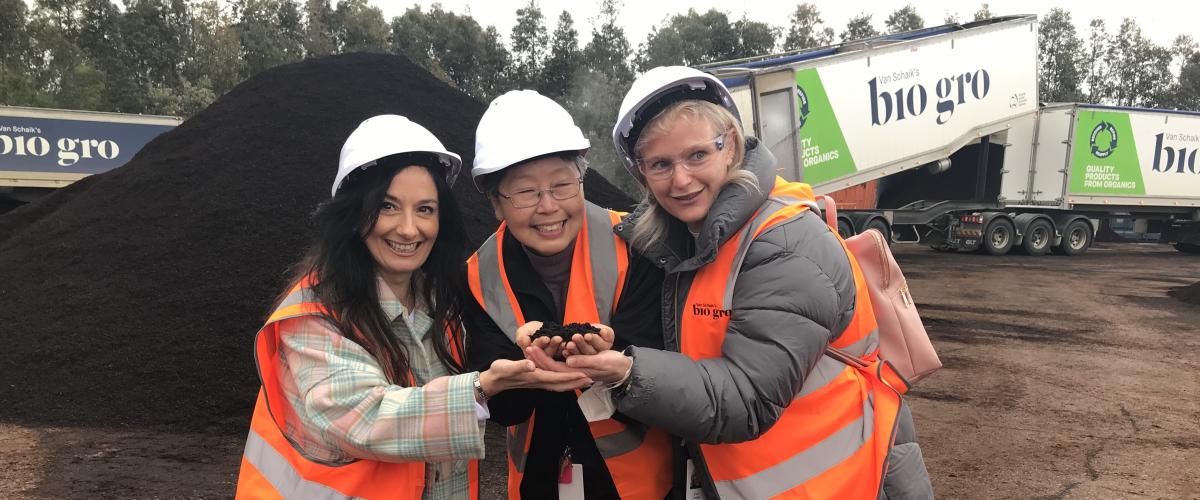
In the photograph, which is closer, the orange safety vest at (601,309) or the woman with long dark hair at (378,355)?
the woman with long dark hair at (378,355)

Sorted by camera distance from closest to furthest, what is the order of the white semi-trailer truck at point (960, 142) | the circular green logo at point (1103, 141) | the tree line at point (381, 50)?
1. the white semi-trailer truck at point (960, 142)
2. the circular green logo at point (1103, 141)
3. the tree line at point (381, 50)

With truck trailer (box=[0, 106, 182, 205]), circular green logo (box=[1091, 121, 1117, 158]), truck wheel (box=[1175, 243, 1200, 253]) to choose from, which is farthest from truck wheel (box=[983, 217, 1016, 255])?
truck trailer (box=[0, 106, 182, 205])

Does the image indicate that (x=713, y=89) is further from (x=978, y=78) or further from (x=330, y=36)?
(x=330, y=36)

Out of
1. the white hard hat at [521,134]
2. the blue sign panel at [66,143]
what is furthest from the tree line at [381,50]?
the white hard hat at [521,134]

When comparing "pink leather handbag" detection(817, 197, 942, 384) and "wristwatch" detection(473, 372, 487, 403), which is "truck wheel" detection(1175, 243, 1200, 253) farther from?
"wristwatch" detection(473, 372, 487, 403)

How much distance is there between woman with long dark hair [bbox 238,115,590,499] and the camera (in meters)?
1.48

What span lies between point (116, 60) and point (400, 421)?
38.5 meters

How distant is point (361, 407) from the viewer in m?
1.48

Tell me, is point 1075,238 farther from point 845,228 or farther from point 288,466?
point 288,466

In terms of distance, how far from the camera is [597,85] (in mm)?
31531

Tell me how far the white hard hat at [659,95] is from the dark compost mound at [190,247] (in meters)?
3.91

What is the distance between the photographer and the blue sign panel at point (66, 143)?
14492mm

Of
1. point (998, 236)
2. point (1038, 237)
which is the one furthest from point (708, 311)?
point (1038, 237)

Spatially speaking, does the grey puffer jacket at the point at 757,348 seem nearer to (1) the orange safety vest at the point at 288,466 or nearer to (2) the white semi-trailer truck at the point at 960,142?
(1) the orange safety vest at the point at 288,466
